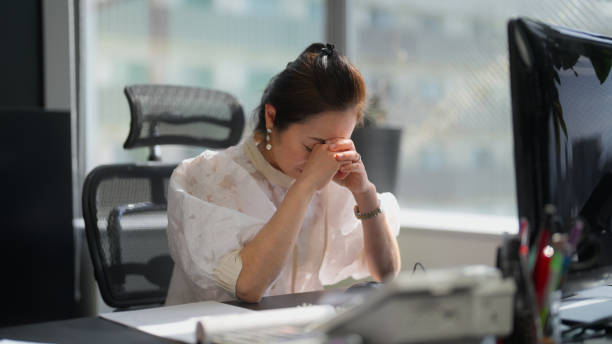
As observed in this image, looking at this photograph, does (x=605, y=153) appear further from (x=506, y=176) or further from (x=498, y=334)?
(x=506, y=176)

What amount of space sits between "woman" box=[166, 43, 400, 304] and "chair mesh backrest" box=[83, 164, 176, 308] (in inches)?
6.2

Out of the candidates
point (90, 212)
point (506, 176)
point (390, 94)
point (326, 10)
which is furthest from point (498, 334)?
point (326, 10)

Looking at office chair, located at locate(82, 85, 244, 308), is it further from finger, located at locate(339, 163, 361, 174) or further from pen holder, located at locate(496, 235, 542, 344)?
pen holder, located at locate(496, 235, 542, 344)

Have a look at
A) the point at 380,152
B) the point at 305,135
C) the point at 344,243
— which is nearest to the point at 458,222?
the point at 380,152

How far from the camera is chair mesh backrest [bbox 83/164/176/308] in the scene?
155 cm

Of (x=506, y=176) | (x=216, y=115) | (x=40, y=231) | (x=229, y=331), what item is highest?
(x=216, y=115)

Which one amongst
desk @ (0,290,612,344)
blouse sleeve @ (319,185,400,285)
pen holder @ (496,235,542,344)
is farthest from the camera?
blouse sleeve @ (319,185,400,285)

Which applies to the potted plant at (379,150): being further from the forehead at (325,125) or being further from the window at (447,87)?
the forehead at (325,125)

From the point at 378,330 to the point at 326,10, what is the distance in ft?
8.33

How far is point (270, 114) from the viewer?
1478mm

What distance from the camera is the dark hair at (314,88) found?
A: 1.40 meters

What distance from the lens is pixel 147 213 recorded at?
1679 mm

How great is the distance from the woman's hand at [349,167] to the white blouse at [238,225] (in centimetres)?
13

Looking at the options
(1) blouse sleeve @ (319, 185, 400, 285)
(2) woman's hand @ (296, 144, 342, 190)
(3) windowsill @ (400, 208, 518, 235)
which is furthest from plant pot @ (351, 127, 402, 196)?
(2) woman's hand @ (296, 144, 342, 190)
